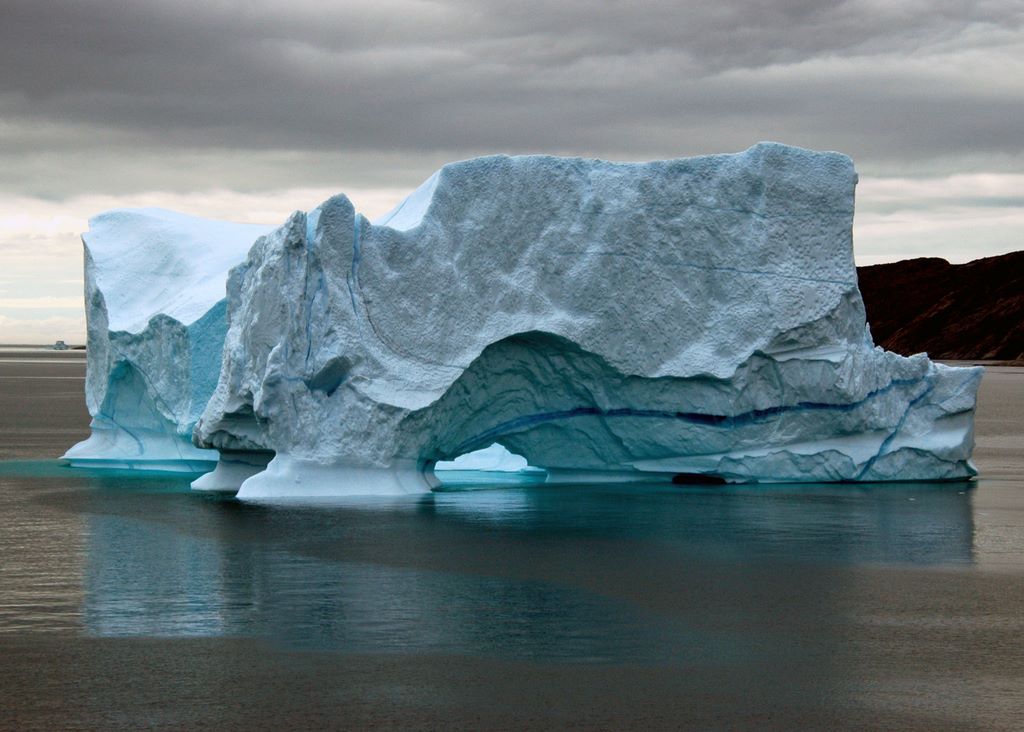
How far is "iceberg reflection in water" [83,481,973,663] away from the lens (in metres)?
10.4

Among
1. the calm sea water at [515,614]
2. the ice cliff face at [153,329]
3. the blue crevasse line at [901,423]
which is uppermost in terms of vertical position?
the ice cliff face at [153,329]

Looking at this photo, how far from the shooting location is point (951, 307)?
13325cm

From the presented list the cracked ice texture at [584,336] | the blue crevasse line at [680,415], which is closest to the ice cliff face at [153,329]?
the cracked ice texture at [584,336]

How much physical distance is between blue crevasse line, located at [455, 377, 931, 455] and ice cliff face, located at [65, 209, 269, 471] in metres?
4.89

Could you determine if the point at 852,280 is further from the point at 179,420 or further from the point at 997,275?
the point at 997,275

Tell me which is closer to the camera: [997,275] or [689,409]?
[689,409]

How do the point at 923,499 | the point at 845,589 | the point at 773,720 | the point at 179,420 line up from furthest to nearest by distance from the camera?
the point at 179,420 → the point at 923,499 → the point at 845,589 → the point at 773,720

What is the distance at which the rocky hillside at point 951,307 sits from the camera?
415 ft

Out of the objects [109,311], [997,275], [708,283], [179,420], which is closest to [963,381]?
[708,283]

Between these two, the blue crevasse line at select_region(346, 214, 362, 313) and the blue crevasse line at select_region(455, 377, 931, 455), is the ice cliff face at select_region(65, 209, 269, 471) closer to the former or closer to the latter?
the blue crevasse line at select_region(346, 214, 362, 313)

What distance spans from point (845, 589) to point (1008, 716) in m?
4.22

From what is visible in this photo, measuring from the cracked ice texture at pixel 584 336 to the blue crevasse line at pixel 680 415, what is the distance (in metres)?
0.03

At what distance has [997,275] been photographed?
437 ft

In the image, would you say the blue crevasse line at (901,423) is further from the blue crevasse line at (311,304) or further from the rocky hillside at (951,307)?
the rocky hillside at (951,307)
